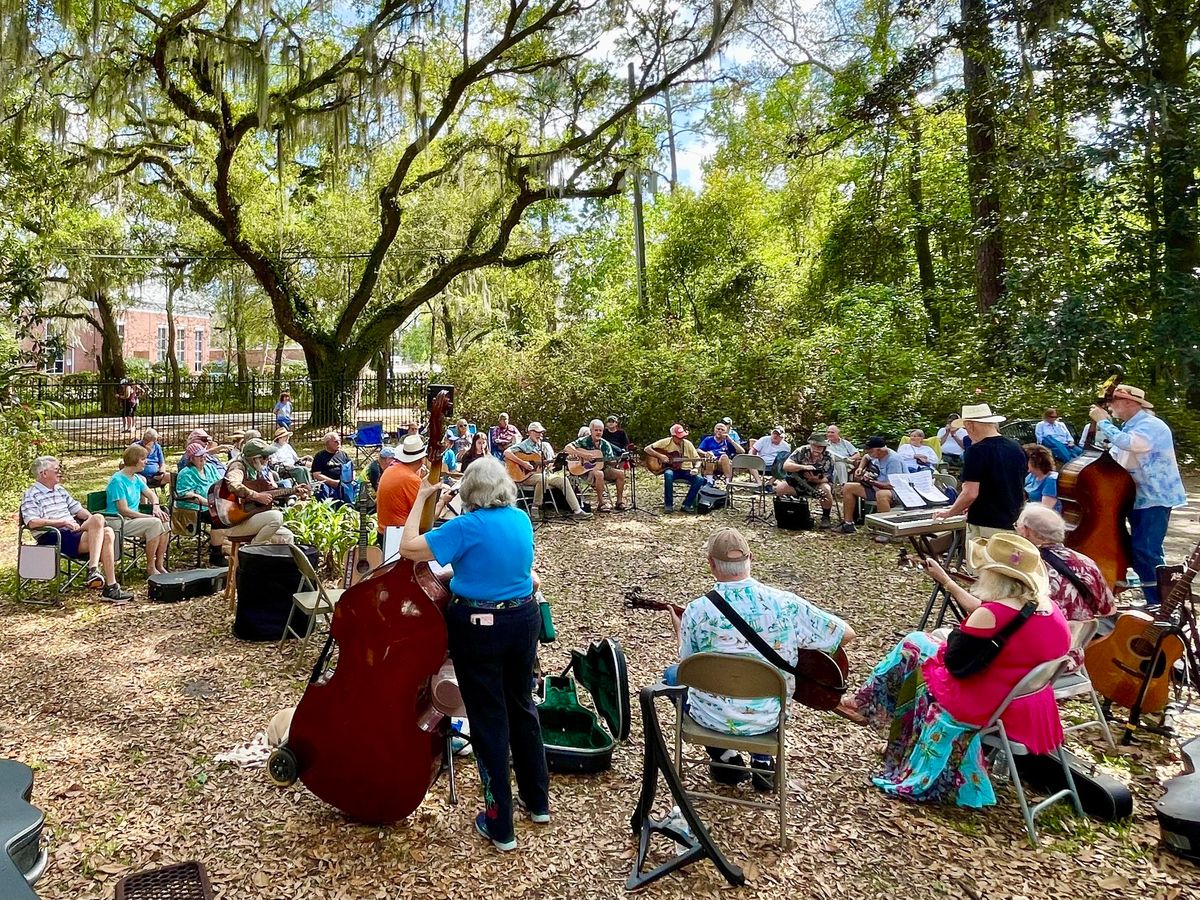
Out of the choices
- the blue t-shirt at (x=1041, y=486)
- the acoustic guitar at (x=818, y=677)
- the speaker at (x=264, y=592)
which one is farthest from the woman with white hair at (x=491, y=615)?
the blue t-shirt at (x=1041, y=486)

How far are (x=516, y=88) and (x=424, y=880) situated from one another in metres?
17.2

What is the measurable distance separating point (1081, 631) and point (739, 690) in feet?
6.50

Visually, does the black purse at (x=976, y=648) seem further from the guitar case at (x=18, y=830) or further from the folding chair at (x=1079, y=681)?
the guitar case at (x=18, y=830)

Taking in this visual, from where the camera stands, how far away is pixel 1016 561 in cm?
311

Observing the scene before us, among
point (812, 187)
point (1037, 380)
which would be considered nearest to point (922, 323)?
point (1037, 380)

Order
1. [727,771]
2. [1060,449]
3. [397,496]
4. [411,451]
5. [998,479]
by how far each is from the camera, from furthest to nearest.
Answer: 1. [1060,449]
2. [998,479]
3. [397,496]
4. [411,451]
5. [727,771]

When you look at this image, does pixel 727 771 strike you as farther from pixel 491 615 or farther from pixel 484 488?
pixel 484 488

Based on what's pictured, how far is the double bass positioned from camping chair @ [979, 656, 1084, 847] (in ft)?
8.51

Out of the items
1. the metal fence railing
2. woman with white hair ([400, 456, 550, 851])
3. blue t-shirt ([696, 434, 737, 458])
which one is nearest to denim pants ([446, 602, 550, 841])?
woman with white hair ([400, 456, 550, 851])

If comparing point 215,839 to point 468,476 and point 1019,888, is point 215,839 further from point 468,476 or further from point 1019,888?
point 1019,888

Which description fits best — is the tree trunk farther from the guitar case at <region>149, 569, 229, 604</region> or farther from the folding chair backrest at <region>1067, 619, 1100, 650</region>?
the guitar case at <region>149, 569, 229, 604</region>

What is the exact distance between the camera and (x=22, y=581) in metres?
6.62

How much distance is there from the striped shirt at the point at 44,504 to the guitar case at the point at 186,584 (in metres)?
0.91

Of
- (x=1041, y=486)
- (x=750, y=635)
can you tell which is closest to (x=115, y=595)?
(x=750, y=635)
